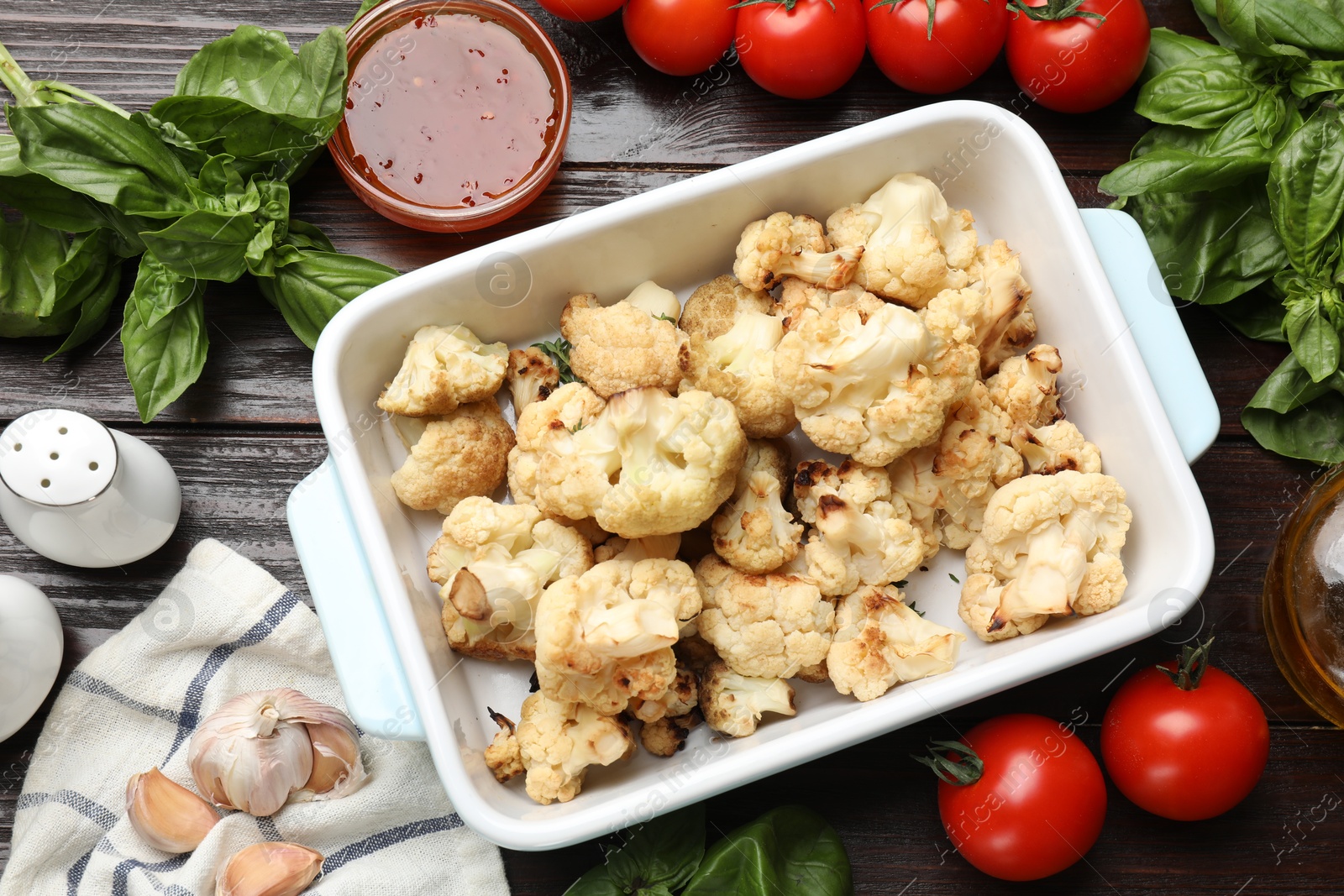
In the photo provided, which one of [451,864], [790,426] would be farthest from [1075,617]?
[451,864]

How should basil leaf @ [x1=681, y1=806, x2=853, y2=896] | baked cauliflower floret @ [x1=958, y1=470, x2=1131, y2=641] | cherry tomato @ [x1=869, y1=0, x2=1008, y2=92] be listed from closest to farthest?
baked cauliflower floret @ [x1=958, y1=470, x2=1131, y2=641]
basil leaf @ [x1=681, y1=806, x2=853, y2=896]
cherry tomato @ [x1=869, y1=0, x2=1008, y2=92]

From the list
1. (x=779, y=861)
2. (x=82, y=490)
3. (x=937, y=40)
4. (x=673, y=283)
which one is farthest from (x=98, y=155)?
(x=779, y=861)

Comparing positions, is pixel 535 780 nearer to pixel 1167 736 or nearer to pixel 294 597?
pixel 294 597

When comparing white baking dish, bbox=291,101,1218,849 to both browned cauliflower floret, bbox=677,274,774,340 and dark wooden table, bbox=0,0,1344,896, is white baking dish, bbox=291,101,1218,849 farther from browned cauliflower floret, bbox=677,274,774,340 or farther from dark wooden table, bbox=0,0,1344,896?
dark wooden table, bbox=0,0,1344,896

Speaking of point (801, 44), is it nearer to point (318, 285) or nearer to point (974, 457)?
point (974, 457)

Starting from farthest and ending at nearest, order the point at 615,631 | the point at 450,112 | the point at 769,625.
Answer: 1. the point at 450,112
2. the point at 769,625
3. the point at 615,631

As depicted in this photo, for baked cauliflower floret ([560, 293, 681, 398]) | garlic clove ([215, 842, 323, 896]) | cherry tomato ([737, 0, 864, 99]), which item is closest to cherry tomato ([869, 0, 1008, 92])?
cherry tomato ([737, 0, 864, 99])
